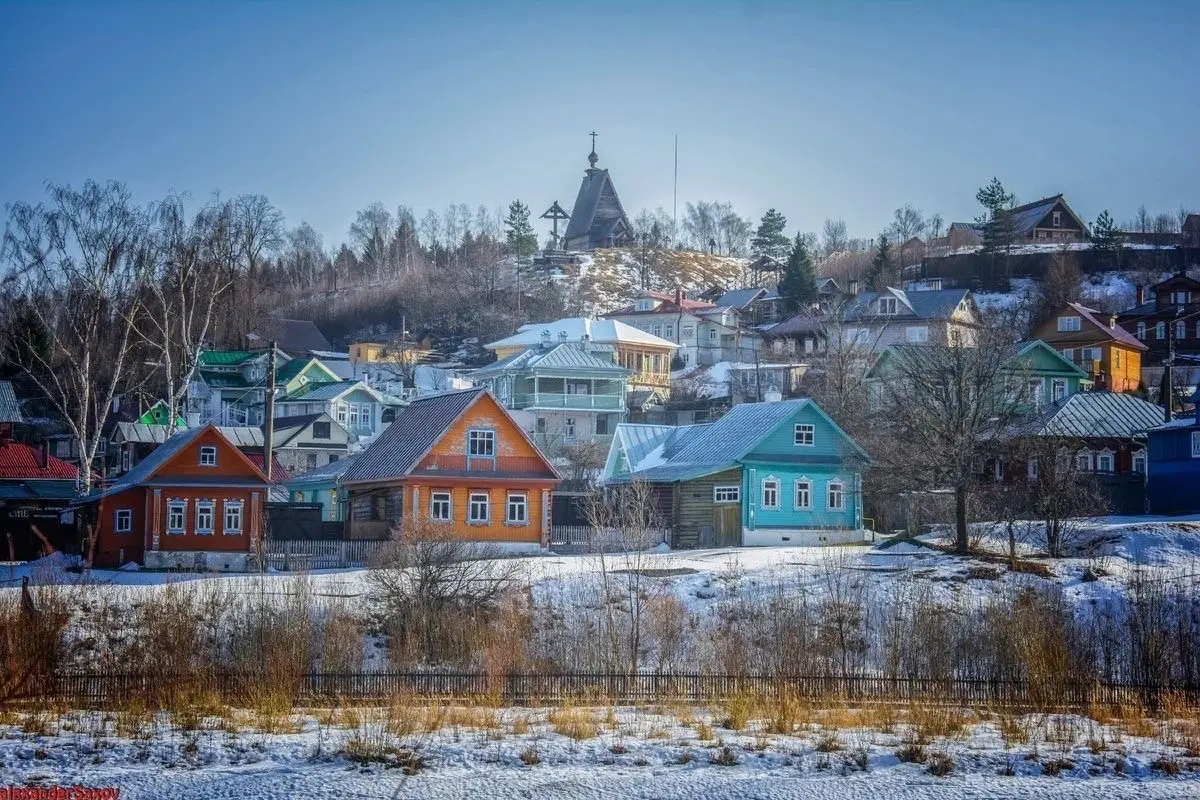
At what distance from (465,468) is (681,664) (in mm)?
17265

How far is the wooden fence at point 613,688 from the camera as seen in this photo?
26922mm

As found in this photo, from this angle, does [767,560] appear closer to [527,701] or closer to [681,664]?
[681,664]

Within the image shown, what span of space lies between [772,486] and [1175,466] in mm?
14626

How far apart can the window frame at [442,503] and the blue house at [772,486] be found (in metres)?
6.34

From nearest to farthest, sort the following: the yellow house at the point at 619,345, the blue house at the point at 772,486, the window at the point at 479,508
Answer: the window at the point at 479,508, the blue house at the point at 772,486, the yellow house at the point at 619,345

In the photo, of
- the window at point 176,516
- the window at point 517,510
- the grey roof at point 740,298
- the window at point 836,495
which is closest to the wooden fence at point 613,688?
the window at point 176,516

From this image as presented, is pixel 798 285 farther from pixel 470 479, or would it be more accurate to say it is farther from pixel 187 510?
pixel 187 510

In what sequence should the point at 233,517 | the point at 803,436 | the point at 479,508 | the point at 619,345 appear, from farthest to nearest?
the point at 619,345
the point at 803,436
the point at 479,508
the point at 233,517

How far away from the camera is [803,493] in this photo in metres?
49.2

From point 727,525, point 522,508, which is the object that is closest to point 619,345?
point 727,525

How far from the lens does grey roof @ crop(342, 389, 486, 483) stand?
46.2 metres

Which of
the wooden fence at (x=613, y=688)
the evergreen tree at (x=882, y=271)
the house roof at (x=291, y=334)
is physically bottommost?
the wooden fence at (x=613, y=688)

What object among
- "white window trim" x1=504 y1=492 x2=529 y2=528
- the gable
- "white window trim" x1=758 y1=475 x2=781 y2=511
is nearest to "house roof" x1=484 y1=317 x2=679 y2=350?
"white window trim" x1=758 y1=475 x2=781 y2=511

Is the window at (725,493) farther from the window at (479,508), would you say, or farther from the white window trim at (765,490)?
the window at (479,508)
